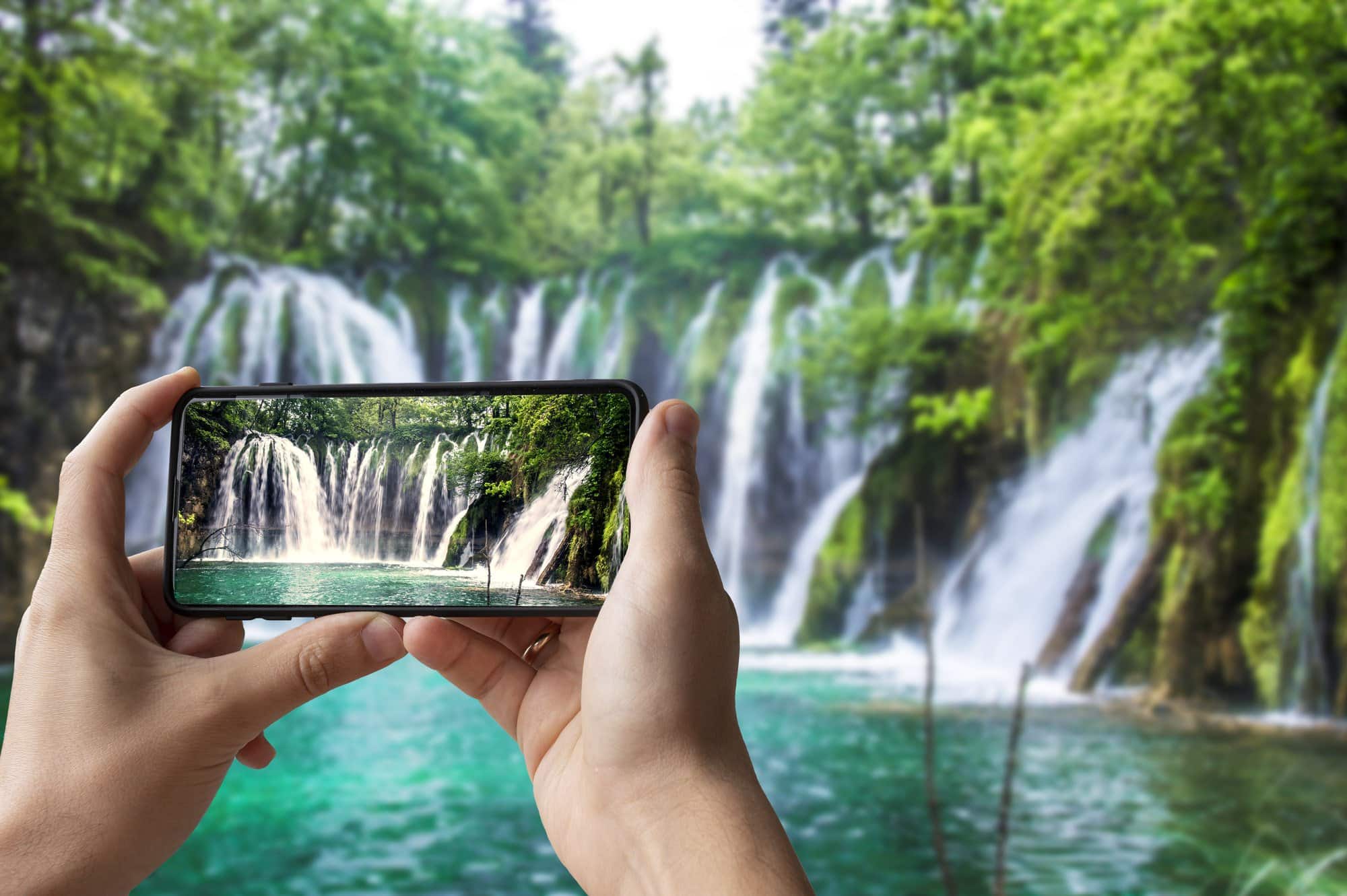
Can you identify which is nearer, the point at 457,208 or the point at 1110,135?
the point at 1110,135

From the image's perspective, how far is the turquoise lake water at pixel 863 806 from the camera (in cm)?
280

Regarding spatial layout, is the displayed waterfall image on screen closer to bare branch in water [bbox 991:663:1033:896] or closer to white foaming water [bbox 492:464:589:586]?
white foaming water [bbox 492:464:589:586]

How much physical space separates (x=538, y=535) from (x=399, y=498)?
0.33ft

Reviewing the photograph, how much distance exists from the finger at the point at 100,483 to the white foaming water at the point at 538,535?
0.22 m

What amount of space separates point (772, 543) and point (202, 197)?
259 centimetres

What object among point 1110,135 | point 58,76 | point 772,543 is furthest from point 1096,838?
point 58,76

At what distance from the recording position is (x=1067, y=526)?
355 cm

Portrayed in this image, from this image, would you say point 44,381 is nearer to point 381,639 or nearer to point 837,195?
point 837,195

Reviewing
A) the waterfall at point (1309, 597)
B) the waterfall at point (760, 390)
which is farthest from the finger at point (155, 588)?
the waterfall at point (1309, 597)

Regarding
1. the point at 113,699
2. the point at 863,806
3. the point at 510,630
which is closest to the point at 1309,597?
the point at 863,806

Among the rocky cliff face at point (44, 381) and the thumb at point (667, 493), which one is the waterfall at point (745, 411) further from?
the thumb at point (667, 493)

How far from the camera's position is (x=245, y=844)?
289 centimetres

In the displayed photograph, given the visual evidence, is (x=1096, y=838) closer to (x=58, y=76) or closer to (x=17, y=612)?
(x=17, y=612)

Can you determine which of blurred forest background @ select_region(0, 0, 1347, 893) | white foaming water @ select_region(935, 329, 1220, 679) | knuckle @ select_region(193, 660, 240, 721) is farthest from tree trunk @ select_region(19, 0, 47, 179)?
knuckle @ select_region(193, 660, 240, 721)
